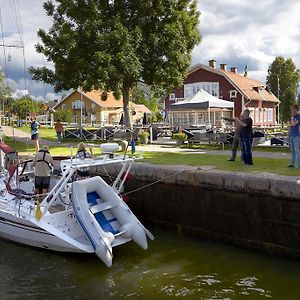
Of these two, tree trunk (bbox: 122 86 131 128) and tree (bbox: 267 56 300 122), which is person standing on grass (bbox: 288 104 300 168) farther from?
tree (bbox: 267 56 300 122)

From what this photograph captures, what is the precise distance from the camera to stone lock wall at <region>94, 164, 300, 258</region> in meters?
10.0

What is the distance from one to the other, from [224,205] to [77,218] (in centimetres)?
368

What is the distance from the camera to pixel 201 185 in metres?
11.8

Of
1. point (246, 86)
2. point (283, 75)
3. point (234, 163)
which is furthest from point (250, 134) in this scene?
point (283, 75)

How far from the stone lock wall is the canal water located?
16.5 inches

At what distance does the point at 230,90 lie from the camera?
1811 inches

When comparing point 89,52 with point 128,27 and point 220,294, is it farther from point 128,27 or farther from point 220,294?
point 220,294

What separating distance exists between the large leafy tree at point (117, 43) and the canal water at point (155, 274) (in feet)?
49.0

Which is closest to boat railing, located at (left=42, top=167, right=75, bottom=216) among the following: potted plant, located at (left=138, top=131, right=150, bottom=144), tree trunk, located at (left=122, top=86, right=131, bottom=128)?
potted plant, located at (left=138, top=131, right=150, bottom=144)

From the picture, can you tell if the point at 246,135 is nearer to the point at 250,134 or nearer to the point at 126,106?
the point at 250,134

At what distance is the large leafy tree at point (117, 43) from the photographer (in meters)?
24.6

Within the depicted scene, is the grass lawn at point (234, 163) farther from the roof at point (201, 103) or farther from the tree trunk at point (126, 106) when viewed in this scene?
the tree trunk at point (126, 106)

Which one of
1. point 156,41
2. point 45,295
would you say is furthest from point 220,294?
point 156,41

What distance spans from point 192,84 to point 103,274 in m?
40.6
